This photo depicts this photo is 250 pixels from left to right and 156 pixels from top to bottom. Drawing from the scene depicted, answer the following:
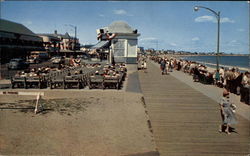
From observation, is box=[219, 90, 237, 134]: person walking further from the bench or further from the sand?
the bench

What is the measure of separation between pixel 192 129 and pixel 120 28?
34.8 meters

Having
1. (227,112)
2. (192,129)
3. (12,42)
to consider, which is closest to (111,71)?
(192,129)

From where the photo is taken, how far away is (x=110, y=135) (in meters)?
8.05

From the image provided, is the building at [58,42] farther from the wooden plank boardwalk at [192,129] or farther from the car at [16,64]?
the wooden plank boardwalk at [192,129]

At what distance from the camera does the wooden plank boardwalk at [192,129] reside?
6934 mm

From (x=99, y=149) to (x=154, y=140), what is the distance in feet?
5.55

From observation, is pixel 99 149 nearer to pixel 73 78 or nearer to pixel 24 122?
pixel 24 122

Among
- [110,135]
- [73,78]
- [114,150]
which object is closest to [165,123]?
[110,135]

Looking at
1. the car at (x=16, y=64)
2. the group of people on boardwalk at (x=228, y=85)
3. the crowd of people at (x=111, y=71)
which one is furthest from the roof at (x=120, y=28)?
the crowd of people at (x=111, y=71)

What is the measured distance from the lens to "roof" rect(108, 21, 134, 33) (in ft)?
136

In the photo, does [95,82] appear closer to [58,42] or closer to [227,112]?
[227,112]

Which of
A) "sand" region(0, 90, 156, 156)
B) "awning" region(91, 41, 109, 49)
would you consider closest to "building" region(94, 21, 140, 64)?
"awning" region(91, 41, 109, 49)

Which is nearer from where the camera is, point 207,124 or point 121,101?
point 207,124

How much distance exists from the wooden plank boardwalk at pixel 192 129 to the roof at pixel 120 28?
2897 cm
